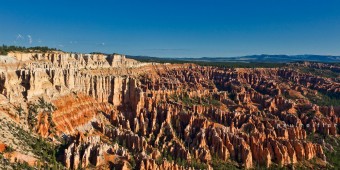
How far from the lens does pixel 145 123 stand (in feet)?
300

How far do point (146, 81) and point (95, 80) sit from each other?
41.3 metres

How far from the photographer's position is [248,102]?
138 metres

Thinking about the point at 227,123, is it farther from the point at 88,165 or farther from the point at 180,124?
the point at 88,165

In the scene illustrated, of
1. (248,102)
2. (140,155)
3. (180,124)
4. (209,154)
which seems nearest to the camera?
(140,155)

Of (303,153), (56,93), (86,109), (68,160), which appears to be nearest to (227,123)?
(303,153)

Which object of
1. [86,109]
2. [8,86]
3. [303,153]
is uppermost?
[8,86]

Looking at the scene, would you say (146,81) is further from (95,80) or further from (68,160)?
(68,160)

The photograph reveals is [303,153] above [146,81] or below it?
below

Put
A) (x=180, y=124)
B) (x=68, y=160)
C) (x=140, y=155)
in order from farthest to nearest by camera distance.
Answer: (x=180, y=124) < (x=140, y=155) < (x=68, y=160)

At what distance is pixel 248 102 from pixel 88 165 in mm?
86684

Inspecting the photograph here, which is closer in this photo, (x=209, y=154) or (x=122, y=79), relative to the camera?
(x=209, y=154)

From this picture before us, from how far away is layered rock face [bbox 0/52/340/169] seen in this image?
6956cm

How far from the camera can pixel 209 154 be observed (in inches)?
3155

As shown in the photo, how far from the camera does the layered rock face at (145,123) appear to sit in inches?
2739
